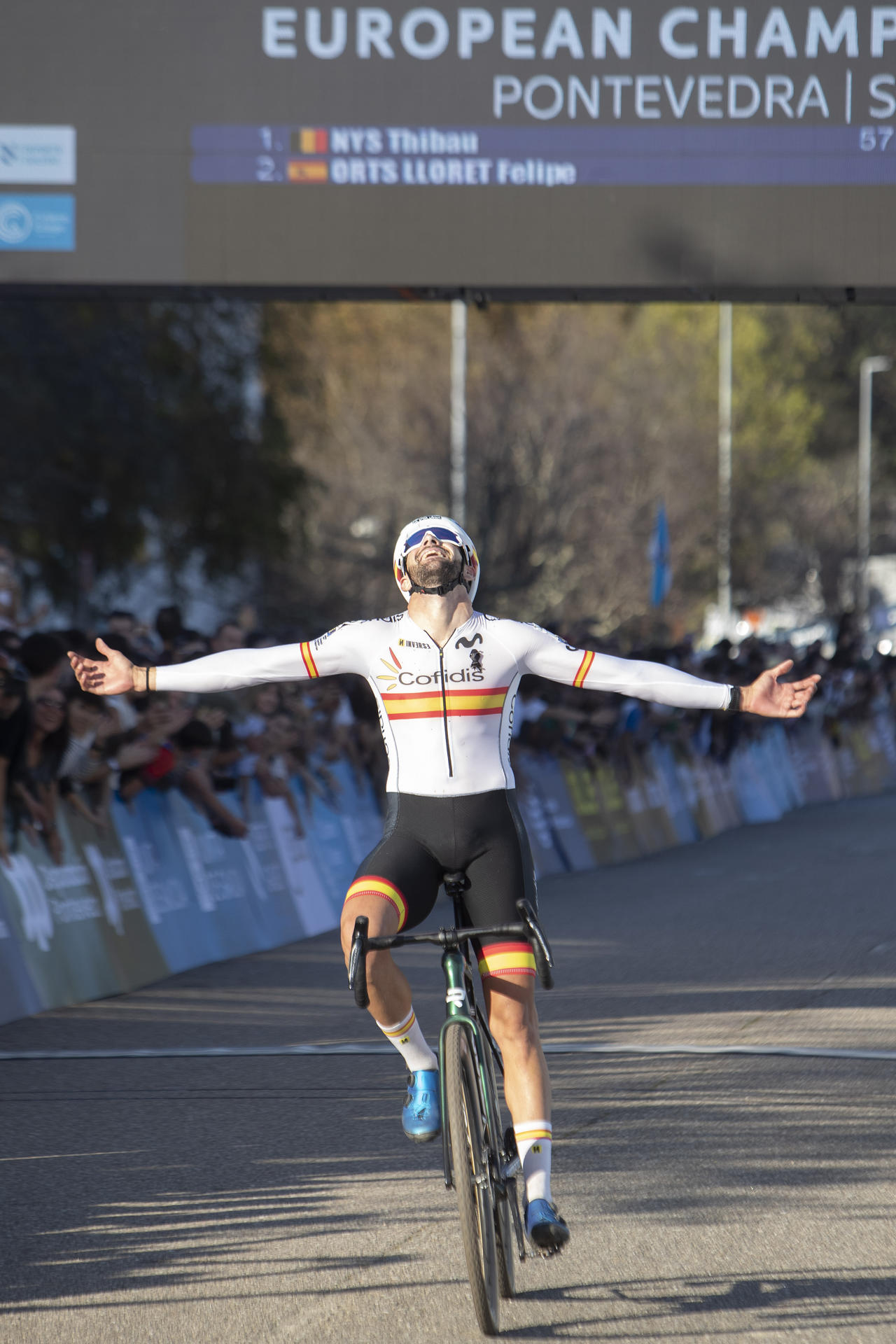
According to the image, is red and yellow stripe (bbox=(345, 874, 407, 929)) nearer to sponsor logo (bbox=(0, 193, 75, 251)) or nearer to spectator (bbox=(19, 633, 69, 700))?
spectator (bbox=(19, 633, 69, 700))

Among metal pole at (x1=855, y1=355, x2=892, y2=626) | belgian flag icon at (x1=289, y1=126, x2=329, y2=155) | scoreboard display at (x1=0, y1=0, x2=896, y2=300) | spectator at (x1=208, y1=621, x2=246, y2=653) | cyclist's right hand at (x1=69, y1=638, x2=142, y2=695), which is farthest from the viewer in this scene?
metal pole at (x1=855, y1=355, x2=892, y2=626)

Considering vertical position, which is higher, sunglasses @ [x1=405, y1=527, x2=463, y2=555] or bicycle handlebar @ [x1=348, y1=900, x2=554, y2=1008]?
sunglasses @ [x1=405, y1=527, x2=463, y2=555]

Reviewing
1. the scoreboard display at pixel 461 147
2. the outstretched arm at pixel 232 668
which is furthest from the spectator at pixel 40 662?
the outstretched arm at pixel 232 668

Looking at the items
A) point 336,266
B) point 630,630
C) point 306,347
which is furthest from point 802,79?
point 306,347

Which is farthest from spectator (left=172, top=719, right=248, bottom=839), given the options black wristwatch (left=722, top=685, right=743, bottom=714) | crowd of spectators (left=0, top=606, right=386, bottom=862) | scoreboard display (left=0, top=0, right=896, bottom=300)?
black wristwatch (left=722, top=685, right=743, bottom=714)

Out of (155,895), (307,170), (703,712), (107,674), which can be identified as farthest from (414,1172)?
(703,712)

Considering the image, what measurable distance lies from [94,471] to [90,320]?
2.26 meters

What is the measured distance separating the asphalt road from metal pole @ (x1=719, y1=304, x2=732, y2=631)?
36.0 meters

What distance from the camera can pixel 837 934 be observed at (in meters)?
13.0

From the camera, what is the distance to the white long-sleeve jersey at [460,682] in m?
5.63

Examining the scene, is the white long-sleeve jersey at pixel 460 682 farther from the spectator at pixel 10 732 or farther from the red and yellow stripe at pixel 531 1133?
the spectator at pixel 10 732

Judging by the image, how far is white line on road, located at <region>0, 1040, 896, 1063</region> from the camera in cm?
871

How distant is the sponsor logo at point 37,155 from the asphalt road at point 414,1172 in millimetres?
5396

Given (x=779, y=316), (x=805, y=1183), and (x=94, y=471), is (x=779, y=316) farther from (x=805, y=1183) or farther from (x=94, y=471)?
(x=805, y=1183)
